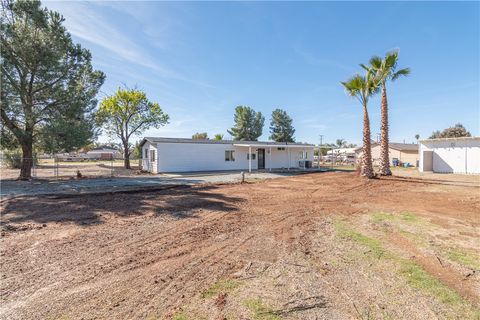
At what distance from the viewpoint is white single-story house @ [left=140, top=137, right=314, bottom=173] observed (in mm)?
20609

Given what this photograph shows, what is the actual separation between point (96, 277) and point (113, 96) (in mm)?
28752

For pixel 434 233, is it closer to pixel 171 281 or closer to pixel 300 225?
pixel 300 225

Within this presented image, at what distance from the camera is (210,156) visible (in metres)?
22.6

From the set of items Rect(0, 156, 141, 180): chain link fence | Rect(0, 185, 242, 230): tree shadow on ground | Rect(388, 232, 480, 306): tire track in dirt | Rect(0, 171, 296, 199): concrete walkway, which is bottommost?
Rect(388, 232, 480, 306): tire track in dirt

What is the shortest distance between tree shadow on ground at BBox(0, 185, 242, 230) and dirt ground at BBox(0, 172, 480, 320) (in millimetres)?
88

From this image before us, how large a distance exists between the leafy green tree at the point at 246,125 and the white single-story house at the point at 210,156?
64.5ft

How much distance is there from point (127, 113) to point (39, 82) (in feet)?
48.0

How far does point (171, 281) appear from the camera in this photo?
10.9ft

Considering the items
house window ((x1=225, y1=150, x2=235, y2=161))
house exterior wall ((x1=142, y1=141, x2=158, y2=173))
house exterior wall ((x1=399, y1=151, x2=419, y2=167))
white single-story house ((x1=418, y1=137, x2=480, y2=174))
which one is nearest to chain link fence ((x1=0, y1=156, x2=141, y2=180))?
house exterior wall ((x1=142, y1=141, x2=158, y2=173))

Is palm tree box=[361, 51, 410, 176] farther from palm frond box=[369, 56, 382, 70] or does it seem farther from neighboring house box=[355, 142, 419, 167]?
neighboring house box=[355, 142, 419, 167]

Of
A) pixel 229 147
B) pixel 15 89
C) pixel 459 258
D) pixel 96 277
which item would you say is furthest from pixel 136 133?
pixel 459 258

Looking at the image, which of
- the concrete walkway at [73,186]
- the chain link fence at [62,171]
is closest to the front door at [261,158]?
the concrete walkway at [73,186]

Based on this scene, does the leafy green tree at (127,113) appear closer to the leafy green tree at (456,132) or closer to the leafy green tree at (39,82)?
the leafy green tree at (39,82)

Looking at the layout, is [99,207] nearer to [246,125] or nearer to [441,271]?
[441,271]
